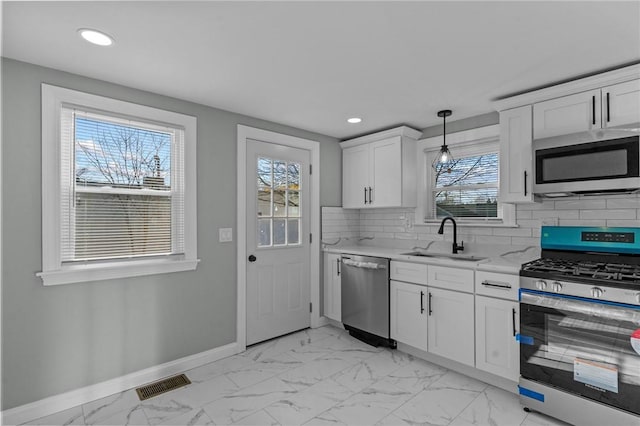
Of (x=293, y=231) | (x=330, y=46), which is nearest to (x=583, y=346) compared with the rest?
(x=330, y=46)

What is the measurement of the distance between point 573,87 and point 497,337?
1.91 metres

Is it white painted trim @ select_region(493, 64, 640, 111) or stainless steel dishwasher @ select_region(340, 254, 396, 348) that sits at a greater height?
white painted trim @ select_region(493, 64, 640, 111)

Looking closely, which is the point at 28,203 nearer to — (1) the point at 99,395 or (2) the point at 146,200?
(2) the point at 146,200

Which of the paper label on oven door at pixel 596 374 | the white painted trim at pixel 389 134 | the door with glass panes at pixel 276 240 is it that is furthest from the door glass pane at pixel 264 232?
the paper label on oven door at pixel 596 374

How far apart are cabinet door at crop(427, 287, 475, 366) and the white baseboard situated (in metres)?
1.88

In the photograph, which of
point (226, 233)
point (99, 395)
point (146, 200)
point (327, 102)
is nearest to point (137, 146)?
point (146, 200)

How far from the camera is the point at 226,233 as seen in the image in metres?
3.06

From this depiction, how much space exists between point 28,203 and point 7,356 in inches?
38.5

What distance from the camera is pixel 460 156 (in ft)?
11.2

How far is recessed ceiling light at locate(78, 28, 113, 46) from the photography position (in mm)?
1739

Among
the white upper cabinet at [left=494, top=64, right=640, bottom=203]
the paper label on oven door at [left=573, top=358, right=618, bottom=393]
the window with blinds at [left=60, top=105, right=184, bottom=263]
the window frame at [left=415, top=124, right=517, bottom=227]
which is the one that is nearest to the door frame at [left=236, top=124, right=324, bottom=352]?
the window with blinds at [left=60, top=105, right=184, bottom=263]

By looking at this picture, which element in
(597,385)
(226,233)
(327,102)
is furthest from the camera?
(226,233)

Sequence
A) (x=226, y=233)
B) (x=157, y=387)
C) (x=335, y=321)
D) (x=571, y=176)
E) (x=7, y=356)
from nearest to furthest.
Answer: (x=7, y=356)
(x=571, y=176)
(x=157, y=387)
(x=226, y=233)
(x=335, y=321)

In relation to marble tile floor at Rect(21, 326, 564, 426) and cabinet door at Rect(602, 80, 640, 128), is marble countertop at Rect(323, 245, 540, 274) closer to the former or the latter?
marble tile floor at Rect(21, 326, 564, 426)
